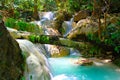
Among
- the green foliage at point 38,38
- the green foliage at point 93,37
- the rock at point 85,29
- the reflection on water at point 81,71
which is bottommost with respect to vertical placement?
the reflection on water at point 81,71

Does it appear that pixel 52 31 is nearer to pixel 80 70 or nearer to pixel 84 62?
pixel 84 62

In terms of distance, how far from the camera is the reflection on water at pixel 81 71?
8.12 metres

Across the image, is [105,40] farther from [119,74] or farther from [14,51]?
[14,51]

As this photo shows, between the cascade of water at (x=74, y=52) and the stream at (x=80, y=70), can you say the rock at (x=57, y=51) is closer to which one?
the cascade of water at (x=74, y=52)

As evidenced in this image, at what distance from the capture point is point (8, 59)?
491 centimetres

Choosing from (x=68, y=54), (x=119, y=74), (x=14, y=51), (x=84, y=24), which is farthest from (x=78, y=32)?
(x=14, y=51)

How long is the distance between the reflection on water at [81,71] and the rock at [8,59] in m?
2.36

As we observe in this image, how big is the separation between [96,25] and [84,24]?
0.64 meters

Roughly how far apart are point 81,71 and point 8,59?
438cm

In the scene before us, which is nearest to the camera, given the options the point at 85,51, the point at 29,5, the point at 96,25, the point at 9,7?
the point at 85,51

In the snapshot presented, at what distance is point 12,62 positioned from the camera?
5047mm

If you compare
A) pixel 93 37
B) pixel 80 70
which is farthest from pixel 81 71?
pixel 93 37

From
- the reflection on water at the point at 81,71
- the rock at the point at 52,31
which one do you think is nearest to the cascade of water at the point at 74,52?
the reflection on water at the point at 81,71

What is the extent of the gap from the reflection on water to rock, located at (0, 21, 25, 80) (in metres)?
2.36
